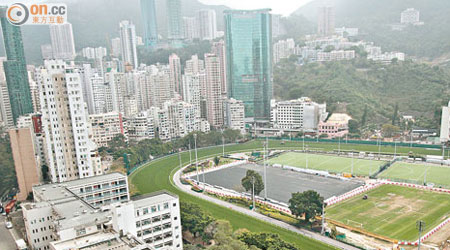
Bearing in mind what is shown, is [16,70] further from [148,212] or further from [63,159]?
[148,212]

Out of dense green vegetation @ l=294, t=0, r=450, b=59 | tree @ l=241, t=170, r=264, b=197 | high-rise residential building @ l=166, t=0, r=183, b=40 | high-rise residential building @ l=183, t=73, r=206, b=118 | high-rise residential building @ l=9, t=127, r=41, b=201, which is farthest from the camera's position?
high-rise residential building @ l=166, t=0, r=183, b=40

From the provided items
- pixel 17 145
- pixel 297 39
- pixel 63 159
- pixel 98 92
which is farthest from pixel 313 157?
pixel 297 39

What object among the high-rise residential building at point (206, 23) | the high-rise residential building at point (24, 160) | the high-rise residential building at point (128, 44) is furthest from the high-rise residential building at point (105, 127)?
the high-rise residential building at point (206, 23)

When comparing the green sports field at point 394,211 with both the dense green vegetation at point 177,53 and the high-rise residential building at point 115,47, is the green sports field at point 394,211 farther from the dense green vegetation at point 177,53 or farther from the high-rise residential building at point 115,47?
the high-rise residential building at point 115,47

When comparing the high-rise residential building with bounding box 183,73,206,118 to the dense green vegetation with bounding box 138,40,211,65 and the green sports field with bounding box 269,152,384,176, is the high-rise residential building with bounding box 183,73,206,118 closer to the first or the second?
the green sports field with bounding box 269,152,384,176

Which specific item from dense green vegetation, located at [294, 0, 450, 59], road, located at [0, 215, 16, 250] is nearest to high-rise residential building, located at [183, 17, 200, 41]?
dense green vegetation, located at [294, 0, 450, 59]

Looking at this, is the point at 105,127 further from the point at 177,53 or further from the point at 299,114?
the point at 177,53

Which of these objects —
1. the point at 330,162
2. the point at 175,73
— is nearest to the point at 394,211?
the point at 330,162
